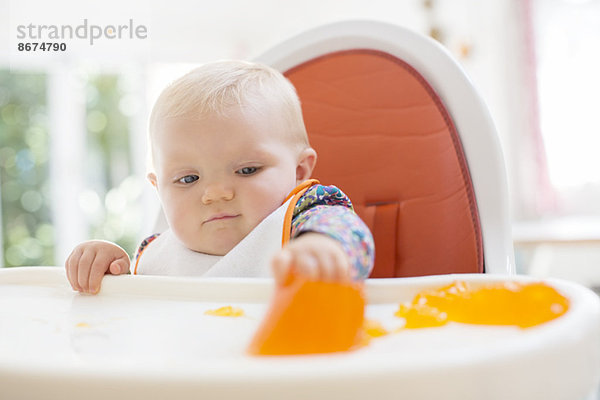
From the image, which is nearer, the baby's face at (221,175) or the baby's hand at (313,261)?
the baby's hand at (313,261)

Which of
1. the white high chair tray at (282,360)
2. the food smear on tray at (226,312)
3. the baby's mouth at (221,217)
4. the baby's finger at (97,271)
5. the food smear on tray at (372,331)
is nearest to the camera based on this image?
the white high chair tray at (282,360)

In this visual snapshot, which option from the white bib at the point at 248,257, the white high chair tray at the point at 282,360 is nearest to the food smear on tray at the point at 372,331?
the white high chair tray at the point at 282,360

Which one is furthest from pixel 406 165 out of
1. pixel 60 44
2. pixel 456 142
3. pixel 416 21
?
pixel 60 44

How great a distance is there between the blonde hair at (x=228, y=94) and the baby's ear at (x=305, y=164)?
1cm

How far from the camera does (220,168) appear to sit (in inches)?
30.9

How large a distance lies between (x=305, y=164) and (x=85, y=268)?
37 cm

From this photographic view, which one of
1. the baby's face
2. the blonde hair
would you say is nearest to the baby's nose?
the baby's face

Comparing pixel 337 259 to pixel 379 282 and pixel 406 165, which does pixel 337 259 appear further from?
pixel 406 165

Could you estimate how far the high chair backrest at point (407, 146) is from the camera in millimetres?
843

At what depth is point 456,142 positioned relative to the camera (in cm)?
88

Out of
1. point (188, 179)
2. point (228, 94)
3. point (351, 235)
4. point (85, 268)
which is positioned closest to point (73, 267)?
point (85, 268)

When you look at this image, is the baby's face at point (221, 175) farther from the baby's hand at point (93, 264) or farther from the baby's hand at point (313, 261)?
the baby's hand at point (313, 261)

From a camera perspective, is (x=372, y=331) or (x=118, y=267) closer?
(x=372, y=331)

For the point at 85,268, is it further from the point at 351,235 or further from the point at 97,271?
the point at 351,235
